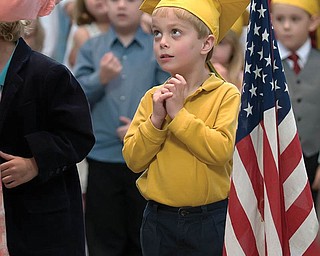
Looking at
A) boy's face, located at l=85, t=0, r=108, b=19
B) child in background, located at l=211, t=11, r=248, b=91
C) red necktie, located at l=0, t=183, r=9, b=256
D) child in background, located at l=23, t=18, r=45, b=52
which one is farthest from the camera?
boy's face, located at l=85, t=0, r=108, b=19

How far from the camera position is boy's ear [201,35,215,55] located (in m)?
4.49

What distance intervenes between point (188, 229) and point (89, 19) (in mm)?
3328

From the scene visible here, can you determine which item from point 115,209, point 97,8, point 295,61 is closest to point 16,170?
point 115,209

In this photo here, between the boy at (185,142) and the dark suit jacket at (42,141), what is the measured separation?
0.87 ft

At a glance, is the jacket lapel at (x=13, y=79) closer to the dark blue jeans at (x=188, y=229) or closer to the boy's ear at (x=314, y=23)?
the dark blue jeans at (x=188, y=229)

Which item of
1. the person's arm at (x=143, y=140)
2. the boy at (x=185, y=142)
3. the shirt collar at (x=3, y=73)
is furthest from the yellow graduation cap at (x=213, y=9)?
the shirt collar at (x=3, y=73)

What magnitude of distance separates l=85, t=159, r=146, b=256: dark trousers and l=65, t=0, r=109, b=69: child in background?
3.90 feet

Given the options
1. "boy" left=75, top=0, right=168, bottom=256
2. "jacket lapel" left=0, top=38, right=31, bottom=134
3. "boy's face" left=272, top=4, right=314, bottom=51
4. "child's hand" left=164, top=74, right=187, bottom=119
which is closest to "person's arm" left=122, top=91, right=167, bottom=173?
"child's hand" left=164, top=74, right=187, bottom=119

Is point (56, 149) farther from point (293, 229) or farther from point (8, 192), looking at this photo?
point (293, 229)

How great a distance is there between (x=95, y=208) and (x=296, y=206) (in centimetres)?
254

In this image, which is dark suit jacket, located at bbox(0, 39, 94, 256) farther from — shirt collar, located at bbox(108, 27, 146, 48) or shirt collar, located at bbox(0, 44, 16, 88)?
shirt collar, located at bbox(108, 27, 146, 48)

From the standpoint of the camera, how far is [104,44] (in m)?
6.82

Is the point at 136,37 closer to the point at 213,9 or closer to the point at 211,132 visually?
the point at 213,9

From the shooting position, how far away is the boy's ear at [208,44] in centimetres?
449
